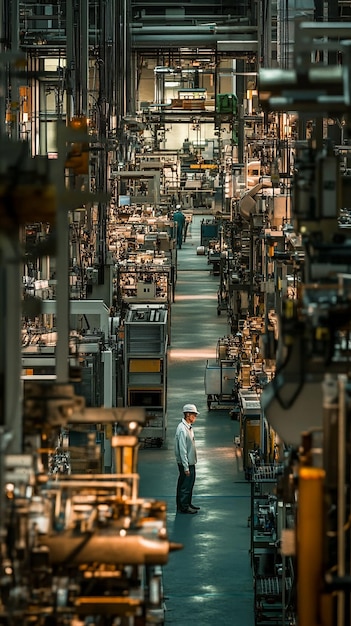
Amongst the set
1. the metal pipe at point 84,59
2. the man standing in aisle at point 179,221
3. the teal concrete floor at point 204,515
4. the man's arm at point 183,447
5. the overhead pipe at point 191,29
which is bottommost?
the teal concrete floor at point 204,515

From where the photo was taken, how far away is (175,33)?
37750 mm

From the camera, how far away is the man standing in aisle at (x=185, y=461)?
1650cm

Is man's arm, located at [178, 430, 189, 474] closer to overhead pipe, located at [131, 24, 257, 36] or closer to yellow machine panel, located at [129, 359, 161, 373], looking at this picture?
yellow machine panel, located at [129, 359, 161, 373]

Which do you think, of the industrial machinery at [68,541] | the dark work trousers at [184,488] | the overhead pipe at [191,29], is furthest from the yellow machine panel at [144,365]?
the overhead pipe at [191,29]

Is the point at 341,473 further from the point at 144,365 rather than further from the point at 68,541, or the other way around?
the point at 144,365

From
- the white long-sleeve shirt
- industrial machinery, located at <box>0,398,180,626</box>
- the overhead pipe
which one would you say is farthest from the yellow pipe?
the overhead pipe

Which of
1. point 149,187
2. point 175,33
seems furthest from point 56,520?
point 175,33

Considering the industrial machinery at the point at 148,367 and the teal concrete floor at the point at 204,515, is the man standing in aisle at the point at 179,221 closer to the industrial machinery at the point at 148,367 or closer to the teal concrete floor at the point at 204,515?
the teal concrete floor at the point at 204,515

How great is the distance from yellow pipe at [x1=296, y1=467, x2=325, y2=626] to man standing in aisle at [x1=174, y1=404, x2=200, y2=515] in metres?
9.68

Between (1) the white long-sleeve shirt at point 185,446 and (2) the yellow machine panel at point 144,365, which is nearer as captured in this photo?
(1) the white long-sleeve shirt at point 185,446

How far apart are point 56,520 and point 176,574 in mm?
7512

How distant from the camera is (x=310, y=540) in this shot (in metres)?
6.63

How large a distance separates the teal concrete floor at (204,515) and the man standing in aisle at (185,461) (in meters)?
0.18

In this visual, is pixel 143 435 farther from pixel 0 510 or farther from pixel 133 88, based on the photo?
pixel 133 88
